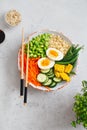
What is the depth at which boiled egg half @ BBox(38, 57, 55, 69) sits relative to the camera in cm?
166

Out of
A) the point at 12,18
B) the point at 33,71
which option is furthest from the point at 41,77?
the point at 12,18

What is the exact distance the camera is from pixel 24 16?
1.81 m

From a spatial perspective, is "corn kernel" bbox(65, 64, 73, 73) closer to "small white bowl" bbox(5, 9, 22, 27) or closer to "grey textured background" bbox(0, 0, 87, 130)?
"grey textured background" bbox(0, 0, 87, 130)

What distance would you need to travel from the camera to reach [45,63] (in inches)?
65.6

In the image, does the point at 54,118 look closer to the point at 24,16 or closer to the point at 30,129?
the point at 30,129

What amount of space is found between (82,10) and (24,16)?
13.0 inches

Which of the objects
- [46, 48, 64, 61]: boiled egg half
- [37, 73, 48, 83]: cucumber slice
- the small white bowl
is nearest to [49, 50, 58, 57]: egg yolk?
A: [46, 48, 64, 61]: boiled egg half

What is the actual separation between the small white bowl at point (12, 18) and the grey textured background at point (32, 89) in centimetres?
4

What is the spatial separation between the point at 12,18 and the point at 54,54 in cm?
30

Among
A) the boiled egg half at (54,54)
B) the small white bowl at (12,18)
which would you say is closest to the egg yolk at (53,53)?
the boiled egg half at (54,54)

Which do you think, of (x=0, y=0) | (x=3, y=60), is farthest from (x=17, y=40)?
(x=0, y=0)

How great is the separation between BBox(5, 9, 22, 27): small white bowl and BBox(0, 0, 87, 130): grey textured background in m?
0.04

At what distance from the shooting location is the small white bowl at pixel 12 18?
1752mm

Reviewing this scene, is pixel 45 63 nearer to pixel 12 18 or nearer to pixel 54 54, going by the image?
pixel 54 54
